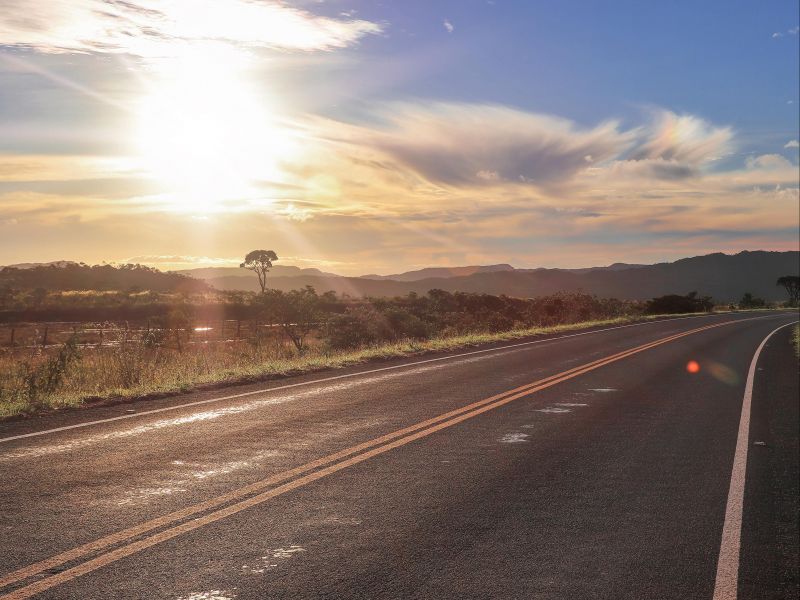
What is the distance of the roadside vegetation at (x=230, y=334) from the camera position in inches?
539

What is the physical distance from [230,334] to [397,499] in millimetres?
37346

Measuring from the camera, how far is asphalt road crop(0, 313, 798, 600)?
447 cm

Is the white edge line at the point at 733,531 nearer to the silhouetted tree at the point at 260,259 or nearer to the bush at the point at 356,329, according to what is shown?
the bush at the point at 356,329

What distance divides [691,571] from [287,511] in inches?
120

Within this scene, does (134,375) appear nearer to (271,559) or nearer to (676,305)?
(271,559)

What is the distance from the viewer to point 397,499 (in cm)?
611

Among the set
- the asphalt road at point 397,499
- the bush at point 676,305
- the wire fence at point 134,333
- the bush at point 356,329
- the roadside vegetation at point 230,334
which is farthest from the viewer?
the bush at point 676,305

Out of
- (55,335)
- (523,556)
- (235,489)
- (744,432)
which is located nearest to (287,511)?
(235,489)

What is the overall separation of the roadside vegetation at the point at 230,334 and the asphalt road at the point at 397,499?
2.86 m

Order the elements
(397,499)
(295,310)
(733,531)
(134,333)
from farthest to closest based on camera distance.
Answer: (295,310) < (134,333) < (397,499) < (733,531)

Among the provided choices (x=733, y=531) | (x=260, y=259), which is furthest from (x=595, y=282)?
(x=733, y=531)

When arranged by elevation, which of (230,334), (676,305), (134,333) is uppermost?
(676,305)

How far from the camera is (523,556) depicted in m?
4.89

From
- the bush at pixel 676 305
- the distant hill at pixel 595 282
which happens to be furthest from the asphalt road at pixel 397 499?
the distant hill at pixel 595 282
